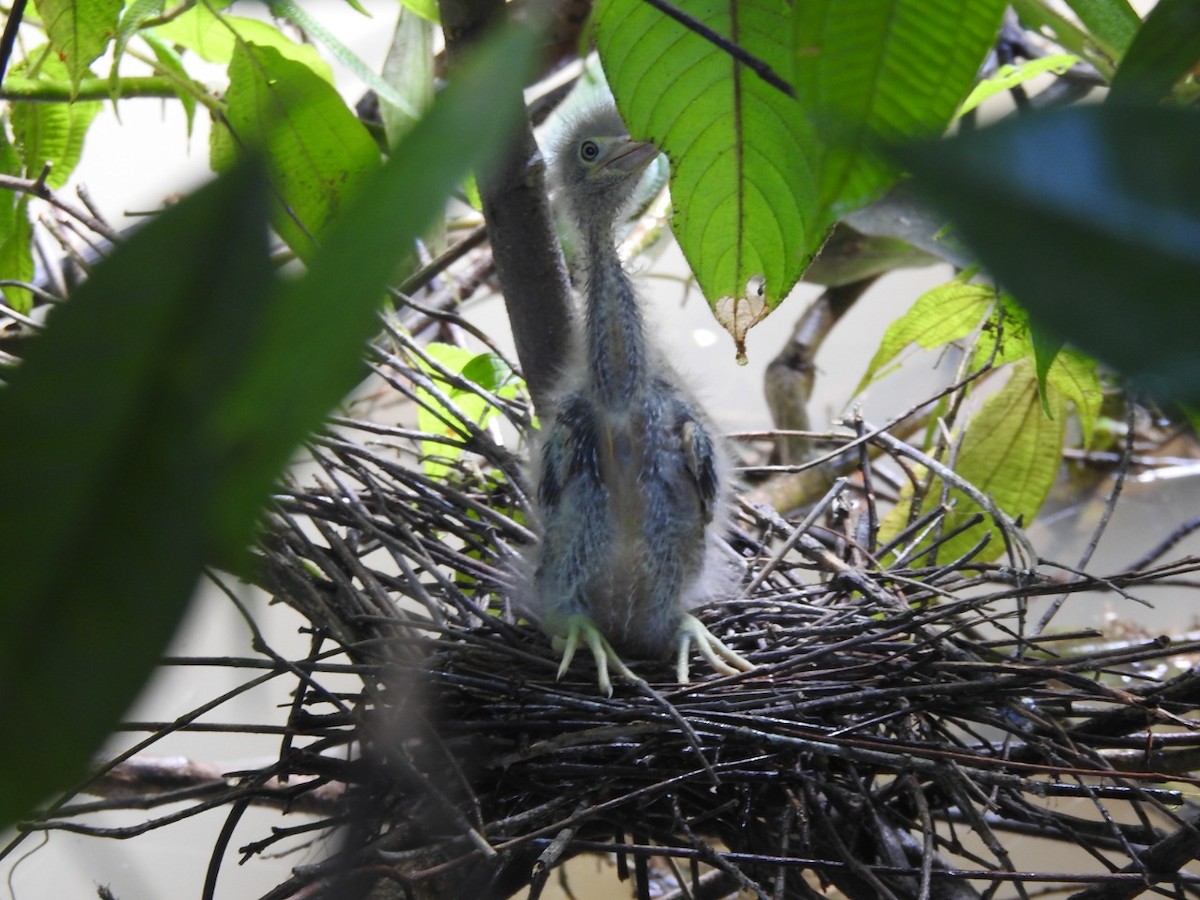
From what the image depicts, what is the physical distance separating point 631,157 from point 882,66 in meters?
0.89

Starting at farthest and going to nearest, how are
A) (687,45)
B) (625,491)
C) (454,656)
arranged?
(625,491), (454,656), (687,45)

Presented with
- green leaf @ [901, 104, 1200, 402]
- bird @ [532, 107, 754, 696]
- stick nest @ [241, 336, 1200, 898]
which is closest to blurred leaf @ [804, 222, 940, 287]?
bird @ [532, 107, 754, 696]

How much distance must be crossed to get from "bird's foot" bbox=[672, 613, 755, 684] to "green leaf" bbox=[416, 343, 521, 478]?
1.25ft

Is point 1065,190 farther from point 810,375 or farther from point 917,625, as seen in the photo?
point 810,375

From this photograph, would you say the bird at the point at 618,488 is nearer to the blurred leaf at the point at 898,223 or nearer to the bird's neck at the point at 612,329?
the bird's neck at the point at 612,329

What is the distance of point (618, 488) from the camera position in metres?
1.18

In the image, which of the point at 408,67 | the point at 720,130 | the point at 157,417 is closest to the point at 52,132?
the point at 408,67

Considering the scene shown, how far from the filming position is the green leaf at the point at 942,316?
52.1 inches

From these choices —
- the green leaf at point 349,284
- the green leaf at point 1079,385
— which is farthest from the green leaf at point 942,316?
the green leaf at point 349,284

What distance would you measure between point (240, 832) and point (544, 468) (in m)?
0.93

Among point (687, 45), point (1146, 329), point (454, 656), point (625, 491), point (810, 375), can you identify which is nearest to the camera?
point (1146, 329)

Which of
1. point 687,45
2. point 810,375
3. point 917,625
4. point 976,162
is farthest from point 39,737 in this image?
point 810,375

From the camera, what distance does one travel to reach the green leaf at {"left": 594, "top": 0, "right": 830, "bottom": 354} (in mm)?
638

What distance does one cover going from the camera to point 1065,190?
182mm
